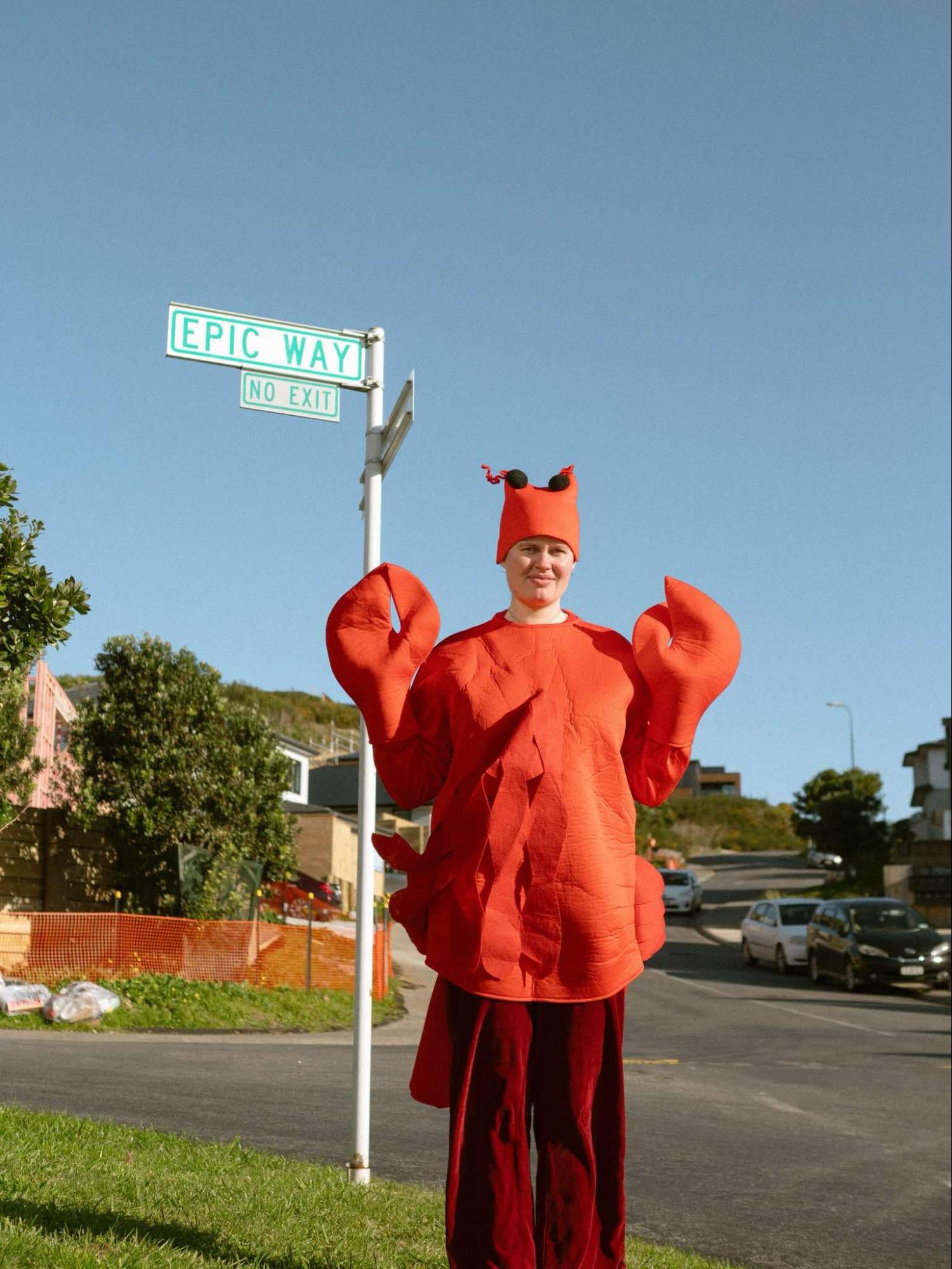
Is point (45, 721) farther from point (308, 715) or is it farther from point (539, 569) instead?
point (308, 715)

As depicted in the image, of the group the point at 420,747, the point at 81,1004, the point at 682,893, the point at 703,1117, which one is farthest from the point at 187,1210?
the point at 682,893

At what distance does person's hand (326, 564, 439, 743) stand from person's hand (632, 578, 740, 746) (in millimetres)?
657

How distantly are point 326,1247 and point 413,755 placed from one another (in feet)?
5.76

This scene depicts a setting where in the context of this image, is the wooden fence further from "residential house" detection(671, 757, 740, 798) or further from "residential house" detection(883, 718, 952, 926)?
"residential house" detection(671, 757, 740, 798)

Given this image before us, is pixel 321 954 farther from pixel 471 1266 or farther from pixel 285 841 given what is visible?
pixel 471 1266

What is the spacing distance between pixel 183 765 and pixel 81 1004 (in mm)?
9071

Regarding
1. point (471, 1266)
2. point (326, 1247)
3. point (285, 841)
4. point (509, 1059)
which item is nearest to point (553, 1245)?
point (471, 1266)

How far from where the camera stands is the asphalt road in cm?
629

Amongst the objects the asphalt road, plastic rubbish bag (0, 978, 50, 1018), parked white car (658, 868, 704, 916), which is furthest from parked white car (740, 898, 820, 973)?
plastic rubbish bag (0, 978, 50, 1018)

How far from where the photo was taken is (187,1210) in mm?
4523

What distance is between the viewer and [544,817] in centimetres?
362

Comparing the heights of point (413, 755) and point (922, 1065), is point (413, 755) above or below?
above

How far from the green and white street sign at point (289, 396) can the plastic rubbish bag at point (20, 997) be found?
103 inches

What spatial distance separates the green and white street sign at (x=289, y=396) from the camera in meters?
5.81
